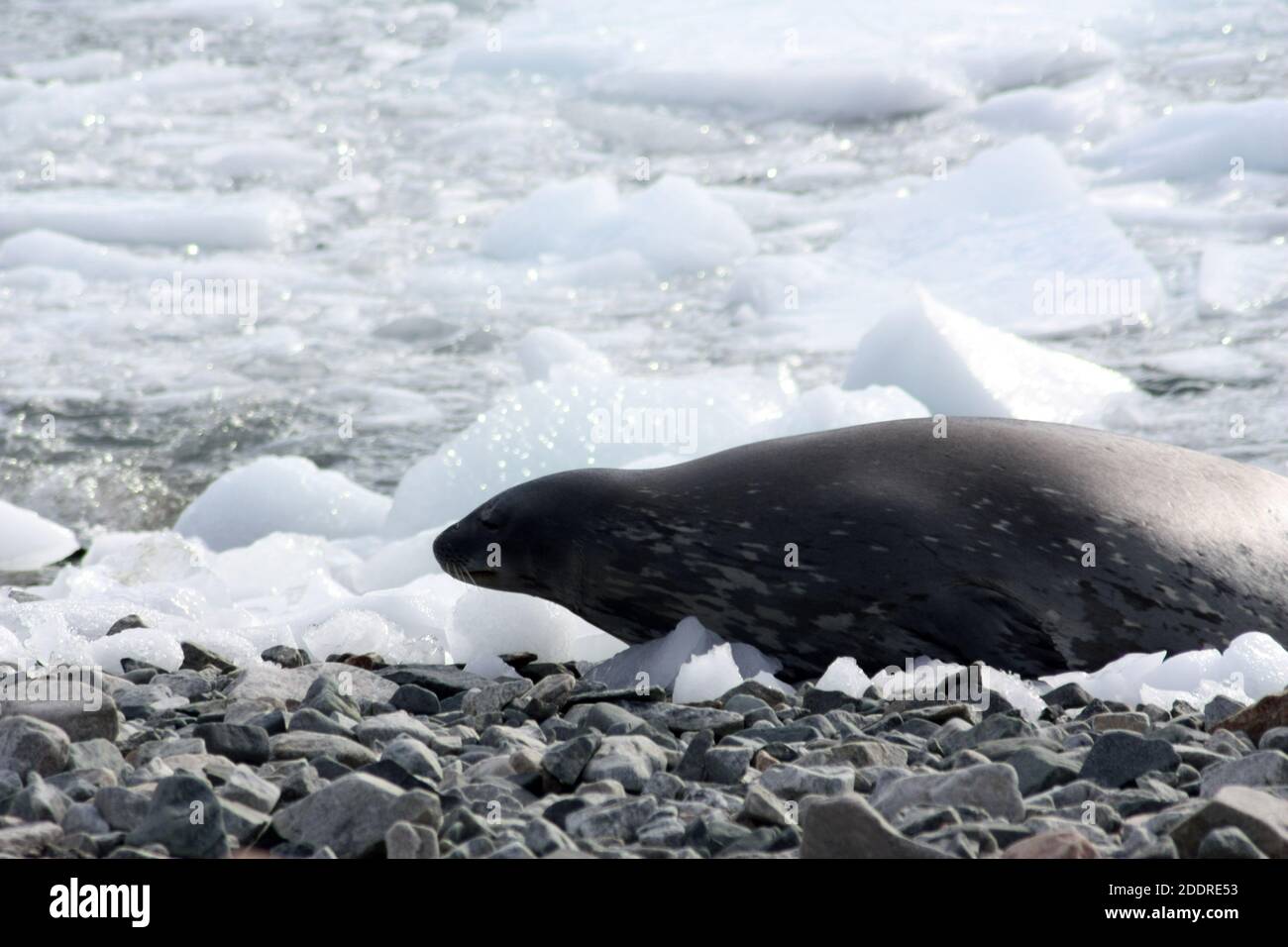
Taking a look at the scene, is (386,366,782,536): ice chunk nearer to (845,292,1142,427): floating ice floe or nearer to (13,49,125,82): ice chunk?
(845,292,1142,427): floating ice floe

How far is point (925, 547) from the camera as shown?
153 inches

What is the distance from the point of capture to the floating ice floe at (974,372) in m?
6.71

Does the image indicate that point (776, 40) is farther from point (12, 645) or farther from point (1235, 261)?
point (12, 645)

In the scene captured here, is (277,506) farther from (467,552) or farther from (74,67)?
(74,67)

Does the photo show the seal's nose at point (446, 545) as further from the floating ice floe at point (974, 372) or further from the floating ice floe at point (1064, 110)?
the floating ice floe at point (1064, 110)

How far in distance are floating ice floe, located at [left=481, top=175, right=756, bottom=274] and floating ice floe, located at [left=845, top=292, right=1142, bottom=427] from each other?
3.00m

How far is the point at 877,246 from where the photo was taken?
31.4ft

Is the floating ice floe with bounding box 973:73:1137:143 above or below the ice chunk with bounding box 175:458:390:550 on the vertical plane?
above

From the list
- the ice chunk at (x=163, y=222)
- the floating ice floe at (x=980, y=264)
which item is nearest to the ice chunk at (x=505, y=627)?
the floating ice floe at (x=980, y=264)

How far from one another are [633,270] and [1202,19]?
6.80m

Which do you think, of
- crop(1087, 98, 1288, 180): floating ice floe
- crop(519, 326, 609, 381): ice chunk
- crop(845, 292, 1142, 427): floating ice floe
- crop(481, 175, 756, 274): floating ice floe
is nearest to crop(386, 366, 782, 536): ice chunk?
crop(845, 292, 1142, 427): floating ice floe

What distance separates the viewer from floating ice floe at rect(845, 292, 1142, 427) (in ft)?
22.0

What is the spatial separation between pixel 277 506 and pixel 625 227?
437cm

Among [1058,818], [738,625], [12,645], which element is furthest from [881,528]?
[12,645]
